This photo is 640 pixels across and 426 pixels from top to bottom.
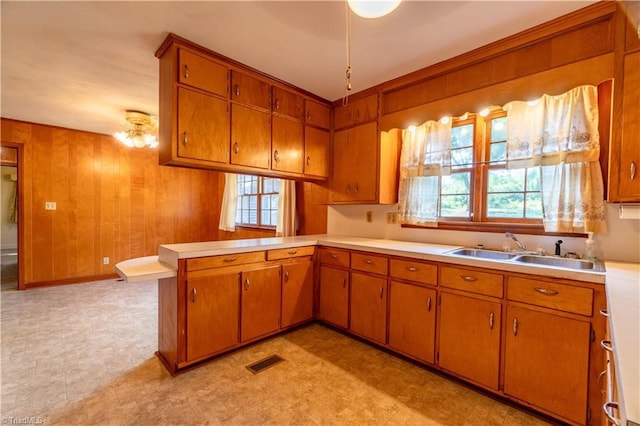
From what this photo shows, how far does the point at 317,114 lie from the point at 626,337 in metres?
3.16

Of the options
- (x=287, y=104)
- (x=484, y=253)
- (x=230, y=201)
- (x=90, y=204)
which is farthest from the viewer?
(x=230, y=201)

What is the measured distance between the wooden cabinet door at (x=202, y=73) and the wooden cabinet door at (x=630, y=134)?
284cm

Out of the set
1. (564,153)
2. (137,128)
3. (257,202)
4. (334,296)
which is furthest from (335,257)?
(137,128)

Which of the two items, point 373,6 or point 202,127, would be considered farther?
point 202,127

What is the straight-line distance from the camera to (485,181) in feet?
8.39

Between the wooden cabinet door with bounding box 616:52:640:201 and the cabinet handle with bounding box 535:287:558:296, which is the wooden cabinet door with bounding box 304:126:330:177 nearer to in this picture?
the cabinet handle with bounding box 535:287:558:296

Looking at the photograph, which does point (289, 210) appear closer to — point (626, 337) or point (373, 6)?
point (373, 6)

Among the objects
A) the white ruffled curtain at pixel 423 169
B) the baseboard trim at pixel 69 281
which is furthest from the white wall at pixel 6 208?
the white ruffled curtain at pixel 423 169

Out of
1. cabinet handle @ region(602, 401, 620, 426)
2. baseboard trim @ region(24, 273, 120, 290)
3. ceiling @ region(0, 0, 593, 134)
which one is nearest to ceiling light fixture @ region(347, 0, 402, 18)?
ceiling @ region(0, 0, 593, 134)

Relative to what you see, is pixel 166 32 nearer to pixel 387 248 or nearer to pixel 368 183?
pixel 368 183

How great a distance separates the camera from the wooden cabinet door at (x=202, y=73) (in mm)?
2225

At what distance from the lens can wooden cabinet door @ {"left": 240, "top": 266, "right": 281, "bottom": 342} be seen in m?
2.51

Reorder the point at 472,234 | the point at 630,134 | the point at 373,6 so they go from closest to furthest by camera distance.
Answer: the point at 373,6
the point at 630,134
the point at 472,234

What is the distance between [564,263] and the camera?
198 cm
